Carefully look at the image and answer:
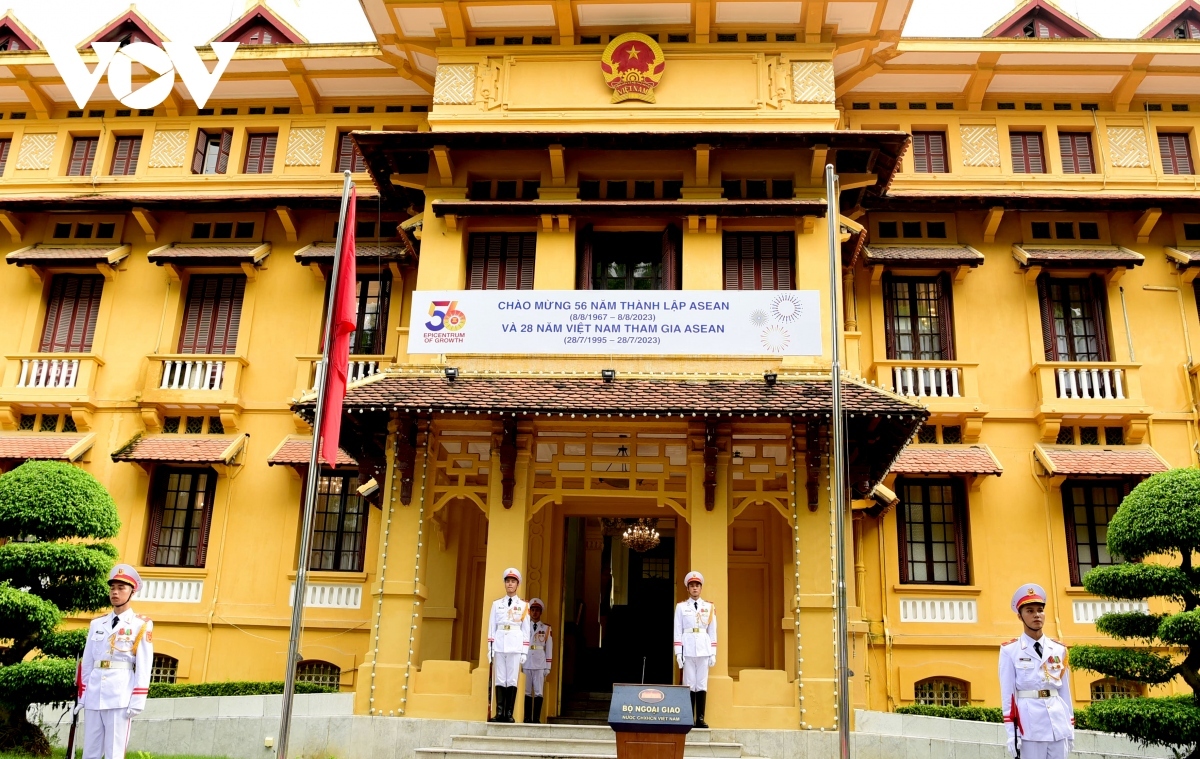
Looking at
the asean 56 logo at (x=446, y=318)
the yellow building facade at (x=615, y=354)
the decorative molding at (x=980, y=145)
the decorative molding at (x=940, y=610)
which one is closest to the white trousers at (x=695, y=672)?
the yellow building facade at (x=615, y=354)

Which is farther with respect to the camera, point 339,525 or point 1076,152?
point 1076,152

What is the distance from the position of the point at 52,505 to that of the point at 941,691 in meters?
14.7

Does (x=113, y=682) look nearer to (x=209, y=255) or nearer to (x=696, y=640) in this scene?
(x=696, y=640)

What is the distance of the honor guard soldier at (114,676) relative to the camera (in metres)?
9.27

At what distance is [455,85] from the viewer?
1781 centimetres

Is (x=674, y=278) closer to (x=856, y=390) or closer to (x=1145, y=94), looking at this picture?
(x=856, y=390)

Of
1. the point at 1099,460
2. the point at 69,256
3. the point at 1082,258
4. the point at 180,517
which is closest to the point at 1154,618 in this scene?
the point at 1099,460

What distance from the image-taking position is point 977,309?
19281mm

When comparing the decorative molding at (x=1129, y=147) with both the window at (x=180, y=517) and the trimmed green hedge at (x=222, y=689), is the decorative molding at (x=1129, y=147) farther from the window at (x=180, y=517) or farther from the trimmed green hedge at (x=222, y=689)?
the window at (x=180, y=517)

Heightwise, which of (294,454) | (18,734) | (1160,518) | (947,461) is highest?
(947,461)

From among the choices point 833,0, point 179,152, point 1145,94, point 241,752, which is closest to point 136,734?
point 241,752

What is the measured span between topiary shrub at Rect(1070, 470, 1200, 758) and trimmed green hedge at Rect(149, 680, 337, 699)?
11972 millimetres

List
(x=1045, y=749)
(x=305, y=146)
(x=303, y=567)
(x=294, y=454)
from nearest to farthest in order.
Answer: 1. (x=1045, y=749)
2. (x=303, y=567)
3. (x=294, y=454)
4. (x=305, y=146)

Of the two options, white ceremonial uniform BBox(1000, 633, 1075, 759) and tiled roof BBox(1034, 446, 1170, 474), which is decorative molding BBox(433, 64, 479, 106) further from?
white ceremonial uniform BBox(1000, 633, 1075, 759)
